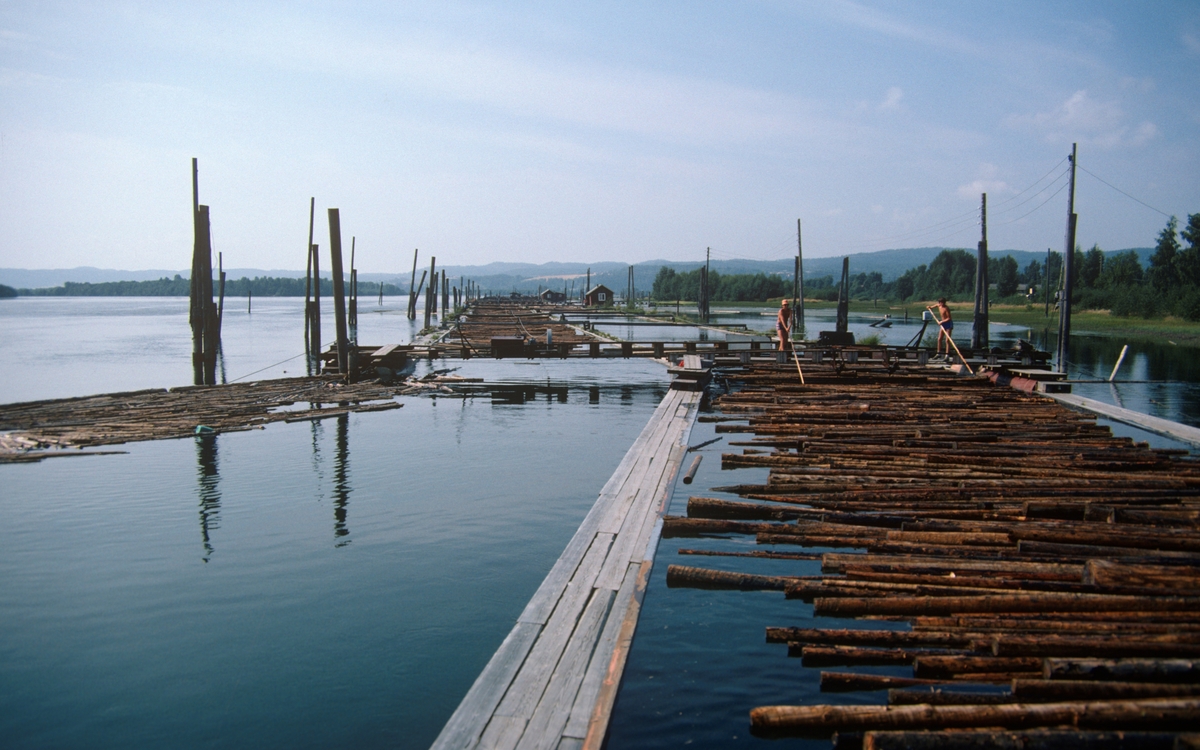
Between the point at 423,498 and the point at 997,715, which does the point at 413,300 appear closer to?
the point at 423,498

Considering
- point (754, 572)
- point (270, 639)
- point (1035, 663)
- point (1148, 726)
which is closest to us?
point (1148, 726)

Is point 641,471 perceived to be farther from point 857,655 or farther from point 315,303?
point 315,303

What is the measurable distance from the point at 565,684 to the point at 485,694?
0.55 meters

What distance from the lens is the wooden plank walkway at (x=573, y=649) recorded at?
16.6ft

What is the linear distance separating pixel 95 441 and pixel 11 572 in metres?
7.47

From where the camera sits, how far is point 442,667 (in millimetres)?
7520

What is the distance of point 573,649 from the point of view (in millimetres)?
6180

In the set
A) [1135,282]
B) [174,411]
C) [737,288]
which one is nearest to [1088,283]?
[1135,282]

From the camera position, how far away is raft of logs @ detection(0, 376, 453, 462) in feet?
55.6

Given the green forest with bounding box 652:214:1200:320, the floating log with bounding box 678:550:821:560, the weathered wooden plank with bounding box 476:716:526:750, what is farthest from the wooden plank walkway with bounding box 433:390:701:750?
the green forest with bounding box 652:214:1200:320

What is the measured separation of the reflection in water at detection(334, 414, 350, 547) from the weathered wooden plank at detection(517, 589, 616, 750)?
17.7 feet

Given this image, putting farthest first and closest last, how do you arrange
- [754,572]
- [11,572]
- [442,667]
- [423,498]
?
[423,498]
[11,572]
[754,572]
[442,667]

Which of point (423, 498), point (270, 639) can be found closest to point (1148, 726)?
point (270, 639)

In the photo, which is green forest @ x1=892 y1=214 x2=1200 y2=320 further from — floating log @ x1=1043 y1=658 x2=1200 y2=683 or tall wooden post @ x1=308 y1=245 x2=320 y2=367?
floating log @ x1=1043 y1=658 x2=1200 y2=683
